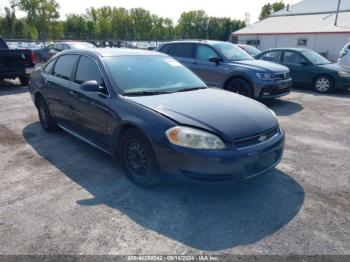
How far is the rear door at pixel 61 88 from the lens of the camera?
493 cm

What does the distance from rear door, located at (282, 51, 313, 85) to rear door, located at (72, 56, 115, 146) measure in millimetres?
8299

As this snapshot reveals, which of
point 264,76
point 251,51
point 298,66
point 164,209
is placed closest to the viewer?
point 164,209

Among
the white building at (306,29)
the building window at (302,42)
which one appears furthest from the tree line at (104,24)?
the building window at (302,42)

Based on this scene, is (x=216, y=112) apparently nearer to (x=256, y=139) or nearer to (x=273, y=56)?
(x=256, y=139)

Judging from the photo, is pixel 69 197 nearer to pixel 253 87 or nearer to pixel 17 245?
pixel 17 245

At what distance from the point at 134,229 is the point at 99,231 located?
0.33m

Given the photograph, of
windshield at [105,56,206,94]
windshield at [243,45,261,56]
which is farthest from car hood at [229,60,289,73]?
windshield at [243,45,261,56]

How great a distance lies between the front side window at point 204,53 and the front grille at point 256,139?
560cm

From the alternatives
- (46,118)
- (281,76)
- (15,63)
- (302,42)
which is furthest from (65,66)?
(302,42)

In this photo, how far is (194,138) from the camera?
127 inches

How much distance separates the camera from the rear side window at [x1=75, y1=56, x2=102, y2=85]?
4.33 m

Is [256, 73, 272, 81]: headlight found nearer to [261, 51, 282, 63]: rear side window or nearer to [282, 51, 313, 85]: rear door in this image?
[282, 51, 313, 85]: rear door

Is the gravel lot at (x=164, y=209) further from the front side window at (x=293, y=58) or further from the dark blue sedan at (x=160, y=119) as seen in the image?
the front side window at (x=293, y=58)

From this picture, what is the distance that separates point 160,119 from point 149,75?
46.5 inches
